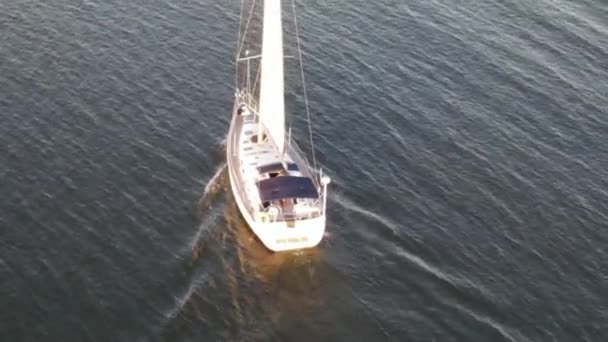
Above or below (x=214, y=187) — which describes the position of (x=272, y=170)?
above

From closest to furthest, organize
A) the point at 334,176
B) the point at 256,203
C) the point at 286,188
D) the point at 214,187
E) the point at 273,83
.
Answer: the point at 286,188
the point at 256,203
the point at 273,83
the point at 214,187
the point at 334,176

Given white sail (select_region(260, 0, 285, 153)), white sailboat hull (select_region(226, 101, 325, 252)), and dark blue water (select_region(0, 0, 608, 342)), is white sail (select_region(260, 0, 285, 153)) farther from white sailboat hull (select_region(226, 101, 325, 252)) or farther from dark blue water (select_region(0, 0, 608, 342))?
dark blue water (select_region(0, 0, 608, 342))

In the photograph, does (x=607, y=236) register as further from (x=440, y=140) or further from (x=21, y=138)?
(x=21, y=138)

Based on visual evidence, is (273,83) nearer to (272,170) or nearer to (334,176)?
(272,170)

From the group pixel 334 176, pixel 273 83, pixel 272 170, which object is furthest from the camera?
pixel 334 176

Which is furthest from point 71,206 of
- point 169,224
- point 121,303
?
point 121,303

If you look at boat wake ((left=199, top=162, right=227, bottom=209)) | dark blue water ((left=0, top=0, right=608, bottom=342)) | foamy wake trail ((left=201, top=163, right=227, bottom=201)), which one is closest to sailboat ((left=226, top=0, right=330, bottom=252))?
boat wake ((left=199, top=162, right=227, bottom=209))

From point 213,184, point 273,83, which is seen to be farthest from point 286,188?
point 273,83
